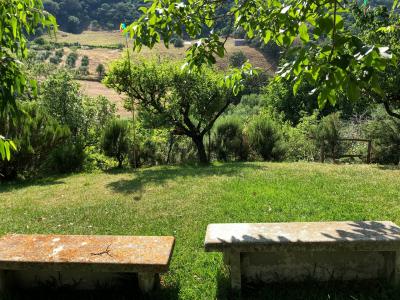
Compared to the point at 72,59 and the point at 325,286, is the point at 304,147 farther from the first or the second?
the point at 72,59

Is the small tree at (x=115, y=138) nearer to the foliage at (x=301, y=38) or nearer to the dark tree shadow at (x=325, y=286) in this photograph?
the foliage at (x=301, y=38)

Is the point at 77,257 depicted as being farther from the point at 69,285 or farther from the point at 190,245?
the point at 190,245

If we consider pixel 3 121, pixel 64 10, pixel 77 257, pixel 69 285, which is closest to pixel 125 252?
pixel 77 257

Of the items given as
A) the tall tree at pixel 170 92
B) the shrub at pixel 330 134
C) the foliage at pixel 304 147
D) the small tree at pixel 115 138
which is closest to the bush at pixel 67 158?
the small tree at pixel 115 138

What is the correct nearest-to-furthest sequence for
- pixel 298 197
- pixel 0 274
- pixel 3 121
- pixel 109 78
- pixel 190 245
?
pixel 0 274
pixel 190 245
pixel 298 197
pixel 3 121
pixel 109 78

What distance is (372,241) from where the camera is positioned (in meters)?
3.55

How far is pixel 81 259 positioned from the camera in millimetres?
3562

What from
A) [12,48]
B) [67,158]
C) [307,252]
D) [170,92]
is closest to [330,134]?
[170,92]

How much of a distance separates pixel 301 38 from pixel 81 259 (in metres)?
2.59

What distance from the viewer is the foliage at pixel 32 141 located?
13.3 metres

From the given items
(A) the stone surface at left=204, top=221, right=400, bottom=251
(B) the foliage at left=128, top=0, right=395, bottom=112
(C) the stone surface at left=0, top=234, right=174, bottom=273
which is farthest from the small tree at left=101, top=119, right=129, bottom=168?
(A) the stone surface at left=204, top=221, right=400, bottom=251

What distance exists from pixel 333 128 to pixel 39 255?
702 inches

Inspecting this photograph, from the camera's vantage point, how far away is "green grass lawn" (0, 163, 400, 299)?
403 centimetres

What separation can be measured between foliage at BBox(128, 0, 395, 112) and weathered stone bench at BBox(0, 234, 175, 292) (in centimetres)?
181
